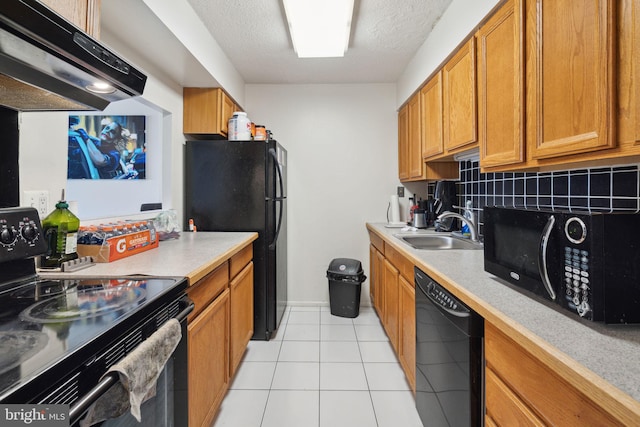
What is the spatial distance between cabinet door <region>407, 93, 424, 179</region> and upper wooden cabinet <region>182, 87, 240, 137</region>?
1.68 meters

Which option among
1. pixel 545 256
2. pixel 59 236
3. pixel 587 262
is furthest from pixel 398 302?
pixel 59 236

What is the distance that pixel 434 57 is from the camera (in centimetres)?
215

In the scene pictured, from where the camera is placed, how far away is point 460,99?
1.80 meters

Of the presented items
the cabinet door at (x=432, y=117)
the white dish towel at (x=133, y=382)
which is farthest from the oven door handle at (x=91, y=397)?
the cabinet door at (x=432, y=117)

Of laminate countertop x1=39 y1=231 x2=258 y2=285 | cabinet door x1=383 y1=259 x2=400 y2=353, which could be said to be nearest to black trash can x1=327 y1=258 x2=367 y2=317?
cabinet door x1=383 y1=259 x2=400 y2=353

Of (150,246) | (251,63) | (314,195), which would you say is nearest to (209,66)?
(251,63)

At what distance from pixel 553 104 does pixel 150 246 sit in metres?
1.93

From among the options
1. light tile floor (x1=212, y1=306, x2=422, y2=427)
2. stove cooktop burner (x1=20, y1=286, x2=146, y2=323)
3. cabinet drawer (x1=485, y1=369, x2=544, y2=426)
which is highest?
stove cooktop burner (x1=20, y1=286, x2=146, y2=323)

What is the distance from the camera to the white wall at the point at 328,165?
3.27m

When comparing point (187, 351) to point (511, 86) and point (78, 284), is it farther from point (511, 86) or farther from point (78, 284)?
point (511, 86)

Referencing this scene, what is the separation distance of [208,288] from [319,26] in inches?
71.3

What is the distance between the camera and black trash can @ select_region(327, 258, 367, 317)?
2.93m

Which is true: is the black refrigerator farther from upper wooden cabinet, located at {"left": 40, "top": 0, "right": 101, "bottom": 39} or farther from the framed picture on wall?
upper wooden cabinet, located at {"left": 40, "top": 0, "right": 101, "bottom": 39}

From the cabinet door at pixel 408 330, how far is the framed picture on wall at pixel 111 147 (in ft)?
7.42
